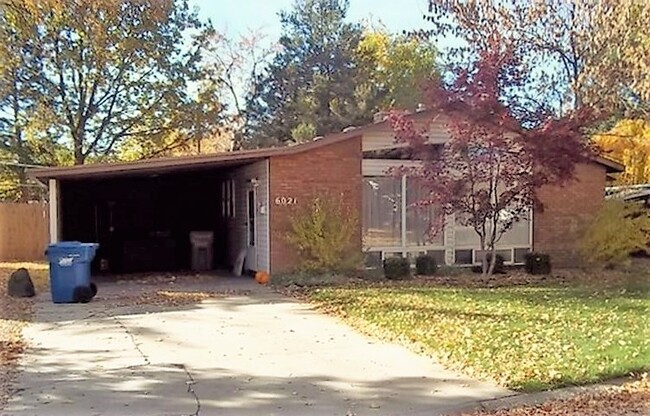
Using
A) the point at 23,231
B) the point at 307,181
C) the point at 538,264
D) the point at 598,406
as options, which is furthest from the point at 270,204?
the point at 23,231

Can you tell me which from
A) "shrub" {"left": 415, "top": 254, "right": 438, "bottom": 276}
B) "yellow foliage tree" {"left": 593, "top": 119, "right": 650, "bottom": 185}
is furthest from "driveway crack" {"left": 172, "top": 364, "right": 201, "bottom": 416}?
"yellow foliage tree" {"left": 593, "top": 119, "right": 650, "bottom": 185}

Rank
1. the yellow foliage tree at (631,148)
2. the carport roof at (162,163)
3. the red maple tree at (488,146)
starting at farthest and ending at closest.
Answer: the yellow foliage tree at (631,148) → the carport roof at (162,163) → the red maple tree at (488,146)

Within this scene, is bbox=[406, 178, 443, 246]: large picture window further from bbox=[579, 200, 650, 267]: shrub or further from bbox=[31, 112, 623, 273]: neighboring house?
bbox=[579, 200, 650, 267]: shrub

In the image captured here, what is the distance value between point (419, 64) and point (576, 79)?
1049cm

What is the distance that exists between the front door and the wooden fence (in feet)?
33.8

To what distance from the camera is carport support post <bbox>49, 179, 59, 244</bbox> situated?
1432cm

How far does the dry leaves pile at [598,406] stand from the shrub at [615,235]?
1079 cm

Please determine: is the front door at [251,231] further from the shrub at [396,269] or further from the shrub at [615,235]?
the shrub at [615,235]

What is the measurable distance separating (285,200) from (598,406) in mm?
9695

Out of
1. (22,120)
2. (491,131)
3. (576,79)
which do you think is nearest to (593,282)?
(491,131)

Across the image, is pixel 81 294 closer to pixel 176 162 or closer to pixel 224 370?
Answer: pixel 176 162

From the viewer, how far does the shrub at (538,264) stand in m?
15.5

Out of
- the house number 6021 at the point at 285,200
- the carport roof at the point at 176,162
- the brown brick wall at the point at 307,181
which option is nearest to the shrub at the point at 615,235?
the carport roof at the point at 176,162

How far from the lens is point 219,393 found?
19.0 ft
